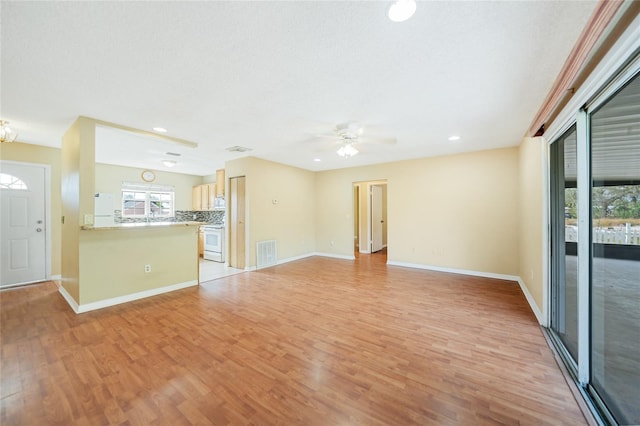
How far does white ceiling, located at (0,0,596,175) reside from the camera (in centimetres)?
140

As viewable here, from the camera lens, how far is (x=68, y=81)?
7.04ft

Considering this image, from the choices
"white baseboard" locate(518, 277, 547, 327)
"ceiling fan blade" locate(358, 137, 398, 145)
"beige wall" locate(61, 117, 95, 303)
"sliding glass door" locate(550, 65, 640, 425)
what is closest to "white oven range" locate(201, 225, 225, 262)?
"beige wall" locate(61, 117, 95, 303)

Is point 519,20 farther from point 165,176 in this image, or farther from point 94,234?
point 165,176

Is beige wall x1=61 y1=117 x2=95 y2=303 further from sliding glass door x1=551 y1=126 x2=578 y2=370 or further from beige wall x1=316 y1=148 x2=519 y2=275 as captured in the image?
sliding glass door x1=551 y1=126 x2=578 y2=370

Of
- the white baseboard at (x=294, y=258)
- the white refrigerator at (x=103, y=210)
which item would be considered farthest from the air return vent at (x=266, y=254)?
the white refrigerator at (x=103, y=210)

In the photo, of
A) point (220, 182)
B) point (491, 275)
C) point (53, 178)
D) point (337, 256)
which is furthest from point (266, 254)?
point (491, 275)

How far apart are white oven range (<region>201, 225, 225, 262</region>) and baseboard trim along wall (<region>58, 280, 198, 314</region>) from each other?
1.93m

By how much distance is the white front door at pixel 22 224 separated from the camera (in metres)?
3.84

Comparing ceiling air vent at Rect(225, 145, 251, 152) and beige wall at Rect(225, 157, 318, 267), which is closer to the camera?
ceiling air vent at Rect(225, 145, 251, 152)

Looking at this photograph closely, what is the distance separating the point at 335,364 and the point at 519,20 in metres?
2.80

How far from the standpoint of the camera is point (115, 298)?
10.6 ft

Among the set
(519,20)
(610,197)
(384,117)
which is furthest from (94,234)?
(610,197)

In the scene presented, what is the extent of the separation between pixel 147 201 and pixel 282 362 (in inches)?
275

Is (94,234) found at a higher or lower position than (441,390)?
higher
